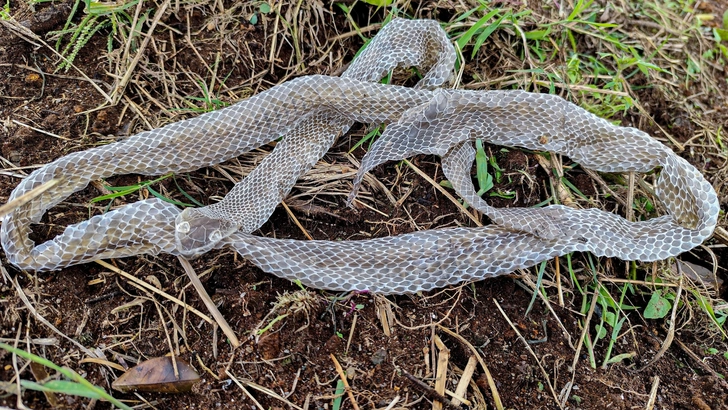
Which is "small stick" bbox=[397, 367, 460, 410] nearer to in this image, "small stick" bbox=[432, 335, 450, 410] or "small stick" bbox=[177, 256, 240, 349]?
"small stick" bbox=[432, 335, 450, 410]

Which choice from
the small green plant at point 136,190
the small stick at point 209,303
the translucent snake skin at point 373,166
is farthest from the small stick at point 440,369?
the small green plant at point 136,190

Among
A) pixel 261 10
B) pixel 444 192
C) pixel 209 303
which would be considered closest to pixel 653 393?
pixel 444 192

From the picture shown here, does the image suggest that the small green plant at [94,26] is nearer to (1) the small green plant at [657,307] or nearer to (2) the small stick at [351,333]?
(2) the small stick at [351,333]

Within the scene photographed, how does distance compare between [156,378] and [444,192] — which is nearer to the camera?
[156,378]

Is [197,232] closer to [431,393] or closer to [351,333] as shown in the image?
[351,333]

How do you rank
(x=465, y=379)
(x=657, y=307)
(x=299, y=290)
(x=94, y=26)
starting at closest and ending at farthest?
(x=465, y=379) → (x=299, y=290) → (x=657, y=307) → (x=94, y=26)
